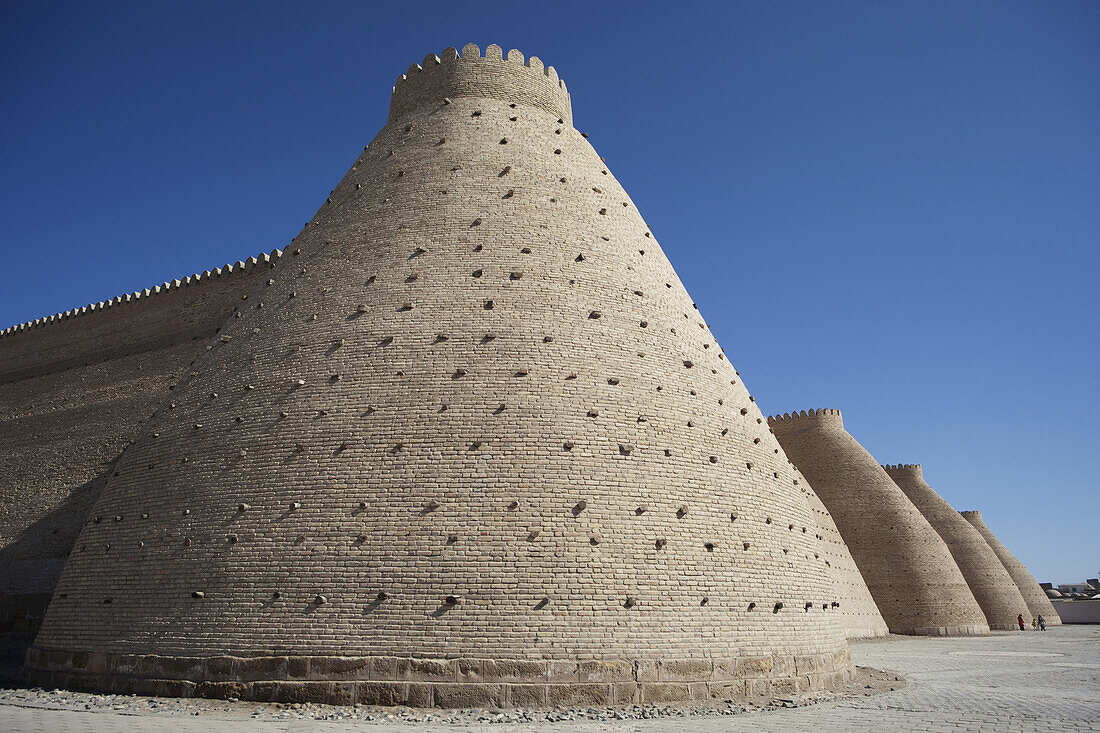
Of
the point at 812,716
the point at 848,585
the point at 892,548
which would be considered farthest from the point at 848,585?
the point at 812,716

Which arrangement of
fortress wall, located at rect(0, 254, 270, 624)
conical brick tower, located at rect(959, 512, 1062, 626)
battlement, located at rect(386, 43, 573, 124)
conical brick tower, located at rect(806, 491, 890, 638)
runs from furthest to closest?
conical brick tower, located at rect(959, 512, 1062, 626), conical brick tower, located at rect(806, 491, 890, 638), fortress wall, located at rect(0, 254, 270, 624), battlement, located at rect(386, 43, 573, 124)

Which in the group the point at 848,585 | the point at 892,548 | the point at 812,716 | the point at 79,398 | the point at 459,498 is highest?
the point at 79,398

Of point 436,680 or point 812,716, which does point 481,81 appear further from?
point 812,716

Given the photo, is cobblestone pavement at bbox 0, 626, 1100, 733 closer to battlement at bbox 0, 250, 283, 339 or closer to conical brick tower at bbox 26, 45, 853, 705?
conical brick tower at bbox 26, 45, 853, 705

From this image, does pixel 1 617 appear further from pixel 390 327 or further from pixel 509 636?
pixel 509 636

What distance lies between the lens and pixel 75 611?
29.9ft

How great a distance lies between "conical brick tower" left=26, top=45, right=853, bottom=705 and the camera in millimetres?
7798

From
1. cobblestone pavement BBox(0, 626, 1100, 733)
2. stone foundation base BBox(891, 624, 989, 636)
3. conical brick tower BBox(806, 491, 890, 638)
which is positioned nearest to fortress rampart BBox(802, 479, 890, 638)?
conical brick tower BBox(806, 491, 890, 638)

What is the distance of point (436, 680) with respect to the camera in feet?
24.6

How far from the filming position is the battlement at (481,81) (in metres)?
13.5

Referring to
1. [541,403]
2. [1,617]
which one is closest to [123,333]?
[1,617]

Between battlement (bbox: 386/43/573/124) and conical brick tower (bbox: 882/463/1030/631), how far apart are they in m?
23.4

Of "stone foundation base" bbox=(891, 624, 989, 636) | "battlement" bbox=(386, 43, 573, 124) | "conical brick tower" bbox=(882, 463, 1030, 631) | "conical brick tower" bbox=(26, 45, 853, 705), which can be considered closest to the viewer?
"conical brick tower" bbox=(26, 45, 853, 705)

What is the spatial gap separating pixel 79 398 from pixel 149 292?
3.51 meters
